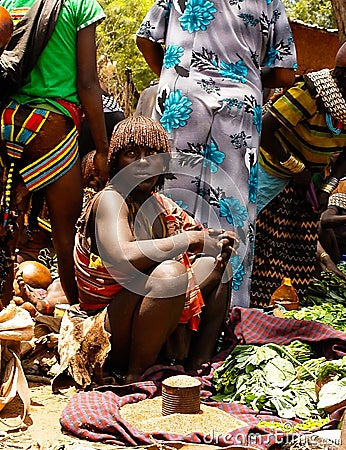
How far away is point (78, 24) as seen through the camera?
4.07 m

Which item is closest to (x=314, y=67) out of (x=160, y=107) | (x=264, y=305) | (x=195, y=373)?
(x=264, y=305)

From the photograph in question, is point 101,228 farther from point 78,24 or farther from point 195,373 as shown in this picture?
point 78,24

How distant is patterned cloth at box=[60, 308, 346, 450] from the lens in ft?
9.56

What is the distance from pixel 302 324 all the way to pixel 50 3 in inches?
81.8

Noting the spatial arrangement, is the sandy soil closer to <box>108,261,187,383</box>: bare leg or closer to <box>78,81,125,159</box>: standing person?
<box>108,261,187,383</box>: bare leg

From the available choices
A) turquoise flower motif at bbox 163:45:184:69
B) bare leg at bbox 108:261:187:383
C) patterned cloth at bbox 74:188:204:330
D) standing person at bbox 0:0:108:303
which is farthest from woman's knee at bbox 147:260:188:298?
turquoise flower motif at bbox 163:45:184:69

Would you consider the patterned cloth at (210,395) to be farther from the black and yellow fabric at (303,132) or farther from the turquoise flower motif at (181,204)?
the black and yellow fabric at (303,132)

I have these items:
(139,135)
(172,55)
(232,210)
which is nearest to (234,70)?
(172,55)

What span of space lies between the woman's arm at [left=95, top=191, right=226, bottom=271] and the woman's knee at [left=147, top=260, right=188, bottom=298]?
0.04 metres

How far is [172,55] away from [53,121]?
30.7 inches

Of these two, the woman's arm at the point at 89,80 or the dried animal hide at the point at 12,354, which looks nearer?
the dried animal hide at the point at 12,354

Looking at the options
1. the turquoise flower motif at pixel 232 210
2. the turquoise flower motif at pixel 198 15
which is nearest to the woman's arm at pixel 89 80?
the turquoise flower motif at pixel 198 15

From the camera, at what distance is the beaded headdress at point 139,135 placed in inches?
142

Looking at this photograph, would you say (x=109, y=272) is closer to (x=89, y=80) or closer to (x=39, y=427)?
(x=39, y=427)
